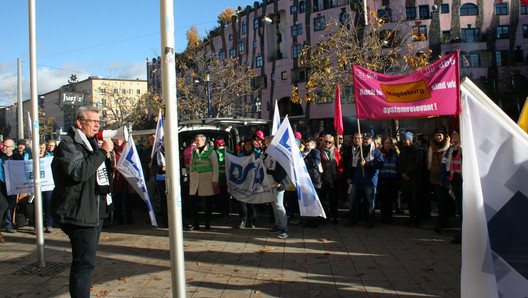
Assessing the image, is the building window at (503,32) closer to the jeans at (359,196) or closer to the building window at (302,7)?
the building window at (302,7)

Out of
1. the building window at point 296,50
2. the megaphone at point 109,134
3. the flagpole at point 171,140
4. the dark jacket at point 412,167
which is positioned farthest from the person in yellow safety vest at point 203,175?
the building window at point 296,50

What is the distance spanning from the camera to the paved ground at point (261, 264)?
509 centimetres

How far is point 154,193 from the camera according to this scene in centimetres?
1023

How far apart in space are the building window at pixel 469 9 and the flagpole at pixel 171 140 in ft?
149

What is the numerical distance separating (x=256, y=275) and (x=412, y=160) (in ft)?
15.5

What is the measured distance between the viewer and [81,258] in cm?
386

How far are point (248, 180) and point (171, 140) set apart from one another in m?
5.98

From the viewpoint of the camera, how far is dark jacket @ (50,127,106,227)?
3809mm

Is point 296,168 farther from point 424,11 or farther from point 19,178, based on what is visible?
point 424,11

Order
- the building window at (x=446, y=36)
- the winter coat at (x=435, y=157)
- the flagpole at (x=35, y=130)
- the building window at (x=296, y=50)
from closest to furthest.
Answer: the flagpole at (x=35, y=130), the winter coat at (x=435, y=157), the building window at (x=446, y=36), the building window at (x=296, y=50)

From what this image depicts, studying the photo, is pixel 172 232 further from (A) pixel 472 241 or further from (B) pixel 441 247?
(B) pixel 441 247

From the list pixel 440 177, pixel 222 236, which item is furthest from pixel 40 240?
Answer: pixel 440 177

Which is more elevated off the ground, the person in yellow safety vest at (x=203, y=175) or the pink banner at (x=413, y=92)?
the pink banner at (x=413, y=92)

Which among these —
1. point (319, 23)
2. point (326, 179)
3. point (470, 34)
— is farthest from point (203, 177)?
point (470, 34)
